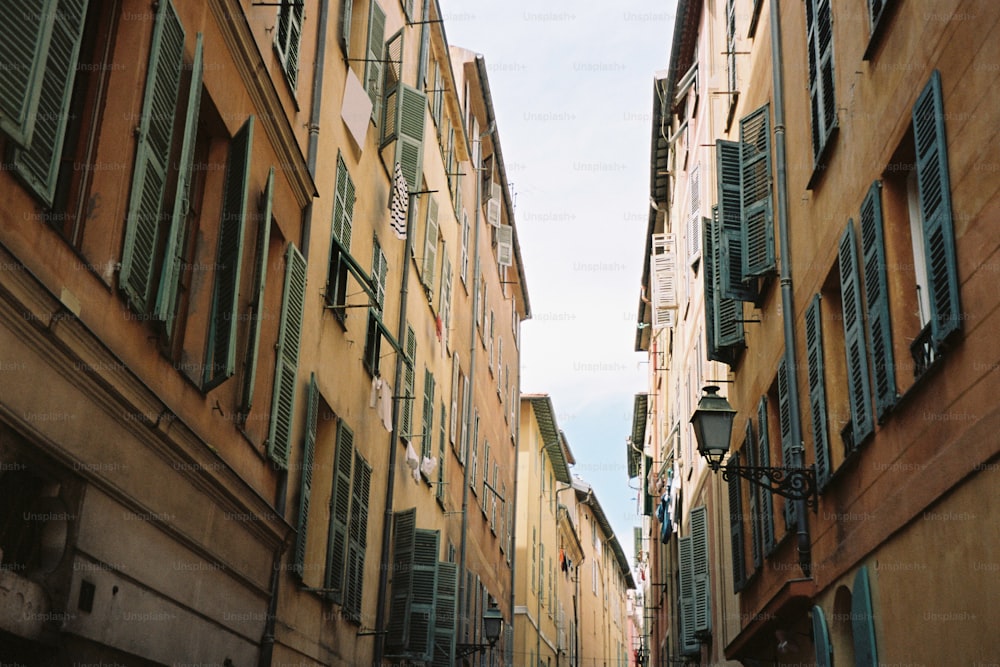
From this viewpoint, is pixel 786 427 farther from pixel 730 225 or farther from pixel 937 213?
pixel 937 213

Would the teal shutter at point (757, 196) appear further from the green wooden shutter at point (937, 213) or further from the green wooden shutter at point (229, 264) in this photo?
the green wooden shutter at point (229, 264)

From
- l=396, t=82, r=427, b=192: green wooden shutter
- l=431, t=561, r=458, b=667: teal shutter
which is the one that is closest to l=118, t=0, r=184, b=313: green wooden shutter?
l=396, t=82, r=427, b=192: green wooden shutter

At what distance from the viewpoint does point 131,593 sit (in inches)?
305

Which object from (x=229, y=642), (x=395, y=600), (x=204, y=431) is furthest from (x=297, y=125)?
(x=395, y=600)

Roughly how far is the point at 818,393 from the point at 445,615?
8.87m

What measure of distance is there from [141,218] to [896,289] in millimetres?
5226

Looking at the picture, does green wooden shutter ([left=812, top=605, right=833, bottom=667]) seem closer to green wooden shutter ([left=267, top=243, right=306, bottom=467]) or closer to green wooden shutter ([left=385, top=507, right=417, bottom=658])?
green wooden shutter ([left=267, top=243, right=306, bottom=467])

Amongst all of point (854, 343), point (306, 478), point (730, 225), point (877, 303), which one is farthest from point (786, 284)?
point (306, 478)

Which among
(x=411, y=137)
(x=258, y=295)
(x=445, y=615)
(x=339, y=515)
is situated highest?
(x=411, y=137)

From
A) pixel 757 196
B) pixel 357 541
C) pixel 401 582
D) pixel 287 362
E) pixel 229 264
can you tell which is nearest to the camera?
pixel 229 264

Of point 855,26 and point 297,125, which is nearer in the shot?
point 855,26

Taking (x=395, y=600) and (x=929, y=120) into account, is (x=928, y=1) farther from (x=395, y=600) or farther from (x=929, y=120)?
(x=395, y=600)

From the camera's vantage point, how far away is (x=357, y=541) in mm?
14258

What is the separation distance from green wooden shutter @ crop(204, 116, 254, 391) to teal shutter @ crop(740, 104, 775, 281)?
6.32 metres
